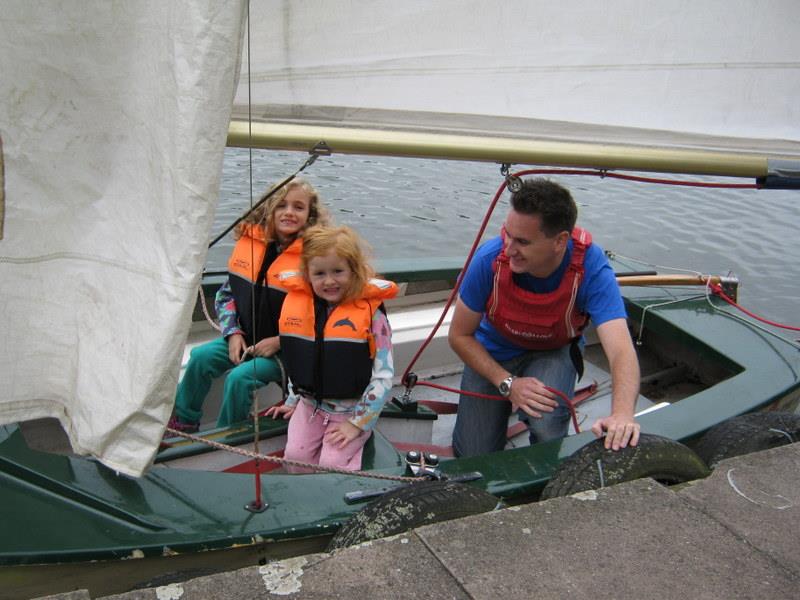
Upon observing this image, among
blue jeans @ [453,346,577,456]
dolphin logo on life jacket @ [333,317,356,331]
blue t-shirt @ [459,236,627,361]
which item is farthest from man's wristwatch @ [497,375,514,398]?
dolphin logo on life jacket @ [333,317,356,331]

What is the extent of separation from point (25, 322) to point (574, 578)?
1.53 m

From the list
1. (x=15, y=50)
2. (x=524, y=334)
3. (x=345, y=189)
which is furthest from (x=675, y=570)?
(x=345, y=189)

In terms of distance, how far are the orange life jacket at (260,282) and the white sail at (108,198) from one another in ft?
3.71

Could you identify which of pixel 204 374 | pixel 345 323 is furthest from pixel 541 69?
pixel 204 374

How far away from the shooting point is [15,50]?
1897 mm

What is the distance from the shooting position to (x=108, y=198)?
208 cm

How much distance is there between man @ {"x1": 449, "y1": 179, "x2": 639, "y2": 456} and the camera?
2.87 meters

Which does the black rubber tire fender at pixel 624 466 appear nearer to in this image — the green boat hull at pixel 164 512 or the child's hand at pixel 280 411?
the green boat hull at pixel 164 512

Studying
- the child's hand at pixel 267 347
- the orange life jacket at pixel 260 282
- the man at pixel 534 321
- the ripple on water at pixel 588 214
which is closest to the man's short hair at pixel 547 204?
the man at pixel 534 321

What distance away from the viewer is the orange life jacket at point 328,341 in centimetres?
286

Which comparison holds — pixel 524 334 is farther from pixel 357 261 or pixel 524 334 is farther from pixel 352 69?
pixel 352 69

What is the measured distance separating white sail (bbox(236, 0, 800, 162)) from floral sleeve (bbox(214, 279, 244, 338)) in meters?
1.14

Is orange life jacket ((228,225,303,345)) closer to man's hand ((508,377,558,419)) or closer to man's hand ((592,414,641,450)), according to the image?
man's hand ((508,377,558,419))

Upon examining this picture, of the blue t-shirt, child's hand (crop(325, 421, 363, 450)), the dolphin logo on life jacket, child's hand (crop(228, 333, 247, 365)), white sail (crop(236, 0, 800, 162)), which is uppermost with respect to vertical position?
white sail (crop(236, 0, 800, 162))
